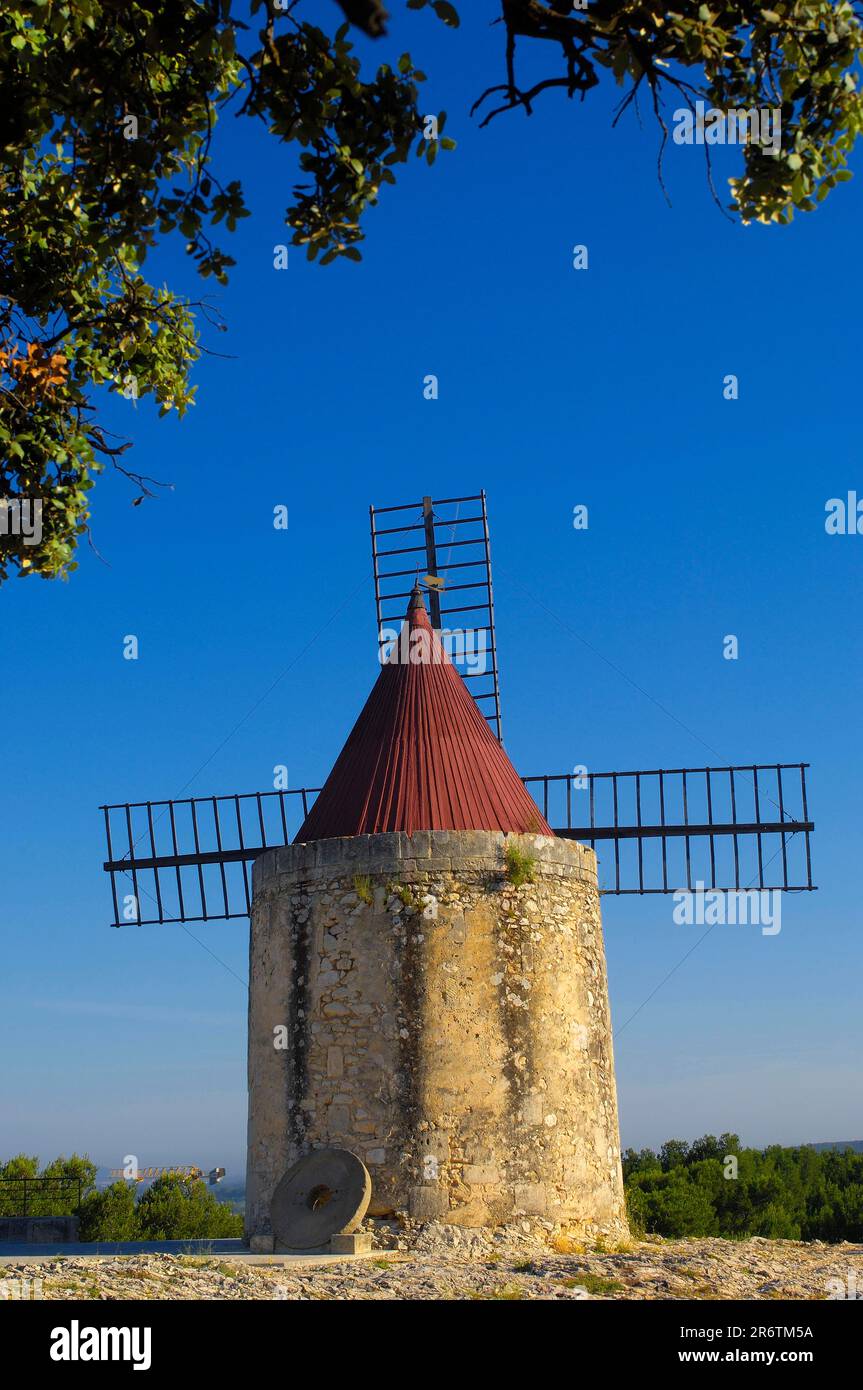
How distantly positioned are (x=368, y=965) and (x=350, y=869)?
86 centimetres

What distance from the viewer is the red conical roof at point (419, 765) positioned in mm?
12945

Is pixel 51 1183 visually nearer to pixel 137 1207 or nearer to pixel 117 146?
A: pixel 137 1207

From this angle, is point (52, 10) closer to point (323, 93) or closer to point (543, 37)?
point (323, 93)

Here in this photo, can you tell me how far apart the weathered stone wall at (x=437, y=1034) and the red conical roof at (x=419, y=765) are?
64cm

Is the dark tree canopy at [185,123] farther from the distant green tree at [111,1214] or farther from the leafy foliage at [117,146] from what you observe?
the distant green tree at [111,1214]

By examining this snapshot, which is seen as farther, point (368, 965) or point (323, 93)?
point (368, 965)

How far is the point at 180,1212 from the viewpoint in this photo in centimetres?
2791

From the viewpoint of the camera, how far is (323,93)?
642cm

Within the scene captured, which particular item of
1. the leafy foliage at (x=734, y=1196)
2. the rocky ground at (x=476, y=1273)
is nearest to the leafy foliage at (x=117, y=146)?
the rocky ground at (x=476, y=1273)

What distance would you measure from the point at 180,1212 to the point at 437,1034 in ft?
61.0

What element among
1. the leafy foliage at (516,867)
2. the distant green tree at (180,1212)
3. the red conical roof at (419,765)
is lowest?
the distant green tree at (180,1212)

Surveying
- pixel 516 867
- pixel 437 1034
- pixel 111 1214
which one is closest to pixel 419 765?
pixel 516 867

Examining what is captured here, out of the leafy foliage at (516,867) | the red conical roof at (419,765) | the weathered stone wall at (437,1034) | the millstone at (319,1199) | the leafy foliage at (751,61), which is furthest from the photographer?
the red conical roof at (419,765)
